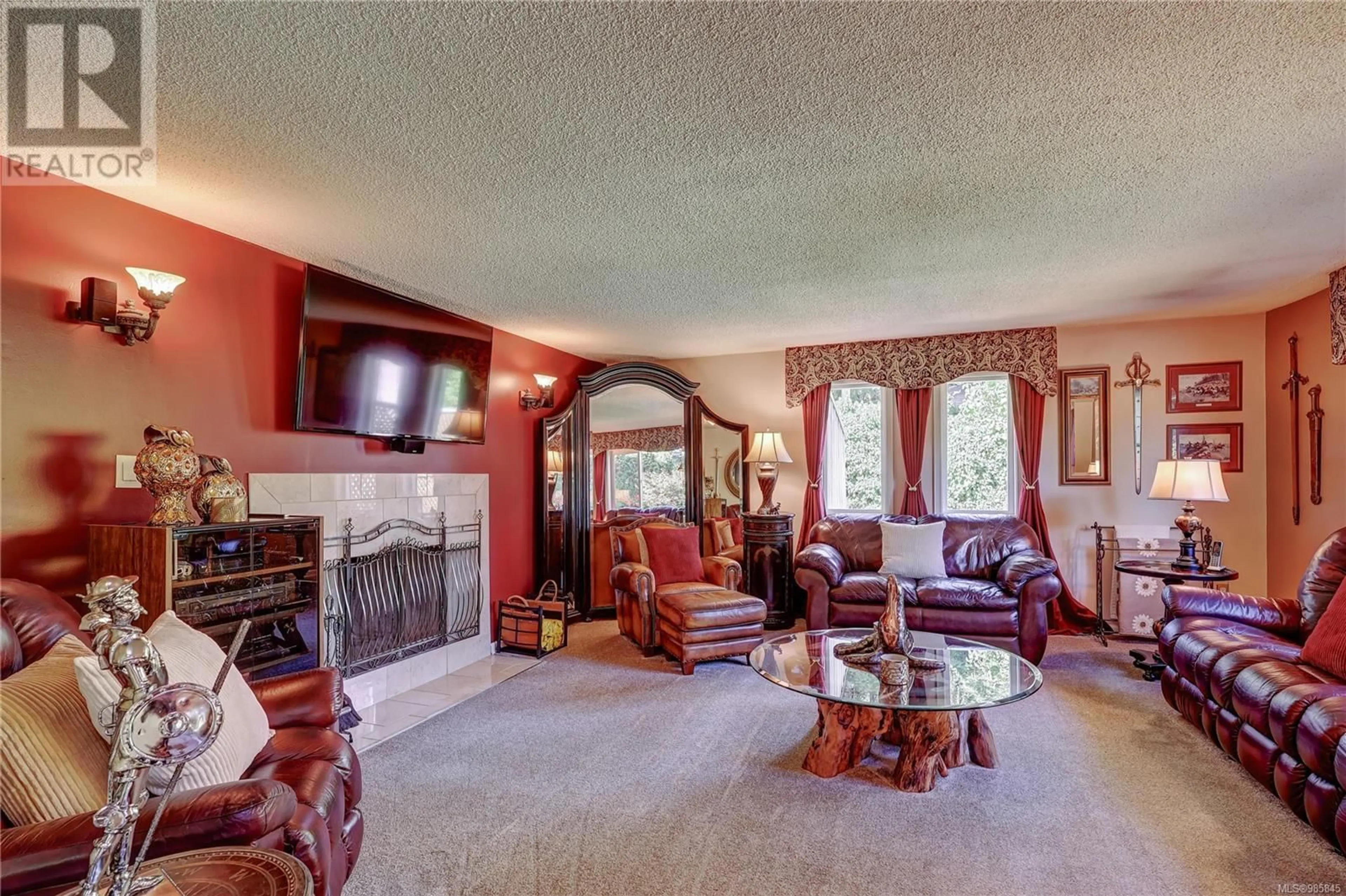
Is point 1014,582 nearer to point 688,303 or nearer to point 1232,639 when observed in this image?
point 1232,639

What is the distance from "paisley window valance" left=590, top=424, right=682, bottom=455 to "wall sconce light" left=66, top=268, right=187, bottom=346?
3332 millimetres

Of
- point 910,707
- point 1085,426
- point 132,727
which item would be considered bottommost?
point 910,707

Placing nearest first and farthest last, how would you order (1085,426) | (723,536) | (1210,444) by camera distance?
(1210,444) < (1085,426) < (723,536)

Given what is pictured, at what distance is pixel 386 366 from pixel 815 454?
3.70 meters

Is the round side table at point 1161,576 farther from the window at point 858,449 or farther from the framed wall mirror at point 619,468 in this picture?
the framed wall mirror at point 619,468

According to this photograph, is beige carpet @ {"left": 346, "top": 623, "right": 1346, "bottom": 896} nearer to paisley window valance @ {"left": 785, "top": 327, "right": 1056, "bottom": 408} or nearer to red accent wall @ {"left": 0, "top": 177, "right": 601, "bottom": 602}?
red accent wall @ {"left": 0, "top": 177, "right": 601, "bottom": 602}

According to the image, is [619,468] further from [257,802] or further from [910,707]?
[257,802]

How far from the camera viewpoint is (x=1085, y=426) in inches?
199

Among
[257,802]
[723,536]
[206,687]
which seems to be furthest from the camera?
[723,536]

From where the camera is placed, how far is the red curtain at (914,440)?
5434mm

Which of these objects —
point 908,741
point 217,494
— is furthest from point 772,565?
point 217,494

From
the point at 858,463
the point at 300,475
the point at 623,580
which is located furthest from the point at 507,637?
the point at 858,463

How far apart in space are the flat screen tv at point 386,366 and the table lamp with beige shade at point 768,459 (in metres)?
2.41

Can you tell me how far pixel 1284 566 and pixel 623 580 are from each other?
15.2 ft
